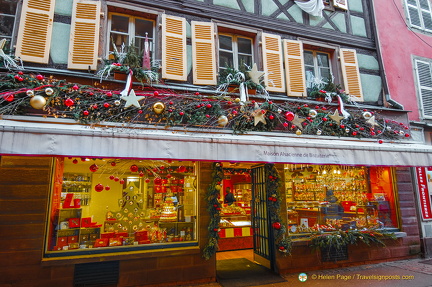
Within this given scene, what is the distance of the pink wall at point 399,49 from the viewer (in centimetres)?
833

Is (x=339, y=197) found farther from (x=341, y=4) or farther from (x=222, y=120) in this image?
(x=341, y=4)

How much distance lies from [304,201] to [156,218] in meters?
3.71

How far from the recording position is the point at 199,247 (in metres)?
5.93

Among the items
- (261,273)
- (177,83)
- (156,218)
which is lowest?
(261,273)

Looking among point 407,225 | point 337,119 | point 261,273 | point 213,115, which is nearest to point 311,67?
point 337,119

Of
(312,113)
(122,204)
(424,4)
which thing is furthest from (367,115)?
(122,204)

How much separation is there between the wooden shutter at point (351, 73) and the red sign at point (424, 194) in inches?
109

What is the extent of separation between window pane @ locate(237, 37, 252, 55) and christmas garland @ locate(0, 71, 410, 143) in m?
1.63

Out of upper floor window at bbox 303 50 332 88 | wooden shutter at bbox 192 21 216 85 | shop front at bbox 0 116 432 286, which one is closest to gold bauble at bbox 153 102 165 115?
shop front at bbox 0 116 432 286

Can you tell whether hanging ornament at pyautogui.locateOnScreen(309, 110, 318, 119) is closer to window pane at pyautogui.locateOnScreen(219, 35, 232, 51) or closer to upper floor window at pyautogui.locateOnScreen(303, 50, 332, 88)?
upper floor window at pyautogui.locateOnScreen(303, 50, 332, 88)

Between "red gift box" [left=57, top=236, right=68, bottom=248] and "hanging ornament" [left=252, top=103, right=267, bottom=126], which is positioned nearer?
"red gift box" [left=57, top=236, right=68, bottom=248]

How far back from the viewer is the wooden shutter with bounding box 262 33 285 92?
7.11 meters

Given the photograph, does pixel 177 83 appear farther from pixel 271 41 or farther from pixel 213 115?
pixel 271 41

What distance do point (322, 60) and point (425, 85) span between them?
11.3ft
